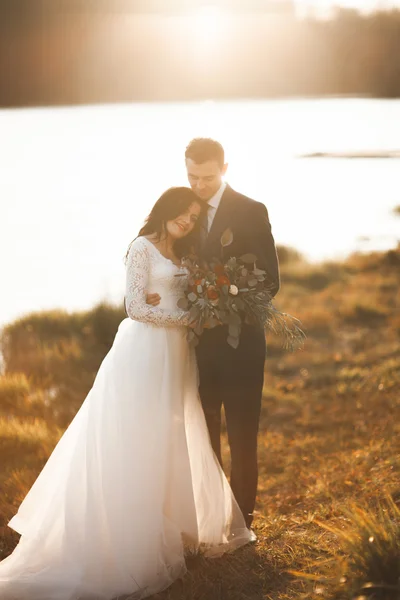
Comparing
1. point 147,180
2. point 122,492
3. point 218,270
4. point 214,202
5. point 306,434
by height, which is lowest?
point 306,434

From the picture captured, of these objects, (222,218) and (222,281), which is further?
(222,218)

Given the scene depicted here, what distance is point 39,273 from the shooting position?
913 inches

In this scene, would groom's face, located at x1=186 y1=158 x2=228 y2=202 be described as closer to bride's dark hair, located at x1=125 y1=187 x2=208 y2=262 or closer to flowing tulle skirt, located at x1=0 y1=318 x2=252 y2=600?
bride's dark hair, located at x1=125 y1=187 x2=208 y2=262

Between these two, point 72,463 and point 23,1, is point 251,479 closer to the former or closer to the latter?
point 72,463

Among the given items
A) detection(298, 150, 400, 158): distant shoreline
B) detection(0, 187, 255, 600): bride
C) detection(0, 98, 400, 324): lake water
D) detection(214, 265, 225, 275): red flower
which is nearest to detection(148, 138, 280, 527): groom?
detection(0, 187, 255, 600): bride

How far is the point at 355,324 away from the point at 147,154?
3036 cm

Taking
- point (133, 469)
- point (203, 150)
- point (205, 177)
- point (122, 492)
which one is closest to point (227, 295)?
point (205, 177)

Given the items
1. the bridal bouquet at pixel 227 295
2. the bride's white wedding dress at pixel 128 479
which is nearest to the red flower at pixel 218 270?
the bridal bouquet at pixel 227 295

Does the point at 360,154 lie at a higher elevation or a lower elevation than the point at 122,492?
higher

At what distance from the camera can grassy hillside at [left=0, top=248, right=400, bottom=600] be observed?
432 cm

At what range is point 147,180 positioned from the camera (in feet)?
128

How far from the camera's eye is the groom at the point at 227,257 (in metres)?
4.66

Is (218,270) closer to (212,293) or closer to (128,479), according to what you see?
(212,293)

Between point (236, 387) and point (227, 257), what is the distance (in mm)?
782
